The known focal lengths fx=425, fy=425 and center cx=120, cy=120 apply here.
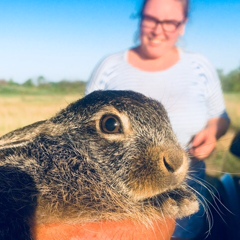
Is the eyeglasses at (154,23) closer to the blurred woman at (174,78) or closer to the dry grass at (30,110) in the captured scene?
the blurred woman at (174,78)

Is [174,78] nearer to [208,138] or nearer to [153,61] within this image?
[153,61]

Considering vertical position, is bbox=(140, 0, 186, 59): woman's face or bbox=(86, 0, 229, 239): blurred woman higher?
bbox=(140, 0, 186, 59): woman's face

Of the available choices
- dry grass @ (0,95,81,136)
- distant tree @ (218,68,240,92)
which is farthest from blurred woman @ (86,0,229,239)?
dry grass @ (0,95,81,136)

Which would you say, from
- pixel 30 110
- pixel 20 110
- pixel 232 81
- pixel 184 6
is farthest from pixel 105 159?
pixel 20 110

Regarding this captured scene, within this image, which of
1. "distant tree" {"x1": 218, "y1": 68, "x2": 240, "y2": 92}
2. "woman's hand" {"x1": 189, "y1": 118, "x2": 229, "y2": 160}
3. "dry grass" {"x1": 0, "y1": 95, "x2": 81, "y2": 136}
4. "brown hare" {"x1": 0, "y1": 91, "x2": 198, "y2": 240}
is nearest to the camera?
"brown hare" {"x1": 0, "y1": 91, "x2": 198, "y2": 240}

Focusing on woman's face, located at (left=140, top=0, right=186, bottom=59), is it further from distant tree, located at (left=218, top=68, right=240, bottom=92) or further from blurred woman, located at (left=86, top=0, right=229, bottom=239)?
distant tree, located at (left=218, top=68, right=240, bottom=92)

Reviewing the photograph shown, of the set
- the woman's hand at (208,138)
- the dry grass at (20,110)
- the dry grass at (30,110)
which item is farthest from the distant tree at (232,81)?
the dry grass at (20,110)

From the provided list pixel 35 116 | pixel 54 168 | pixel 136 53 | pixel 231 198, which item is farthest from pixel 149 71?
pixel 35 116
